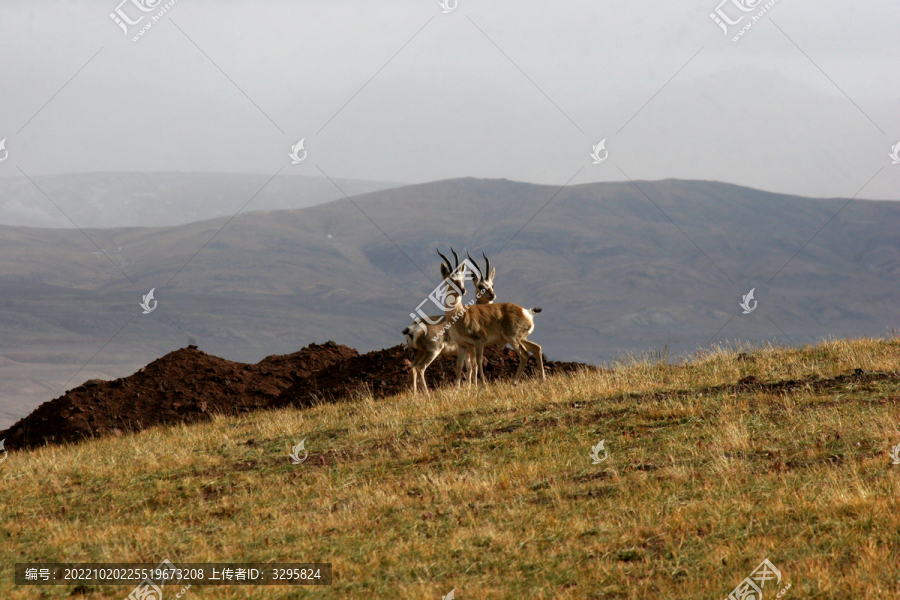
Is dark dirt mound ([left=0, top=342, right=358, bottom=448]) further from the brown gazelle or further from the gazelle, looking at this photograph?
the brown gazelle

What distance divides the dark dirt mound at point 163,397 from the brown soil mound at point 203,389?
0.07 feet

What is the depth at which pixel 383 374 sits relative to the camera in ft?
69.6

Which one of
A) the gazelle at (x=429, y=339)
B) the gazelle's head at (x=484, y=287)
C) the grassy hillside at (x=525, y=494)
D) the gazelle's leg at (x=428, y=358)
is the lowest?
the grassy hillside at (x=525, y=494)

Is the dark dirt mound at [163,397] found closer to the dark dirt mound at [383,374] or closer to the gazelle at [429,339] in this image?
the dark dirt mound at [383,374]

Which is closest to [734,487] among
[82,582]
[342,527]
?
[342,527]

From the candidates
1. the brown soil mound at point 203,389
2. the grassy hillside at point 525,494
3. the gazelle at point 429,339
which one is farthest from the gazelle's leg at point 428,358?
the grassy hillside at point 525,494

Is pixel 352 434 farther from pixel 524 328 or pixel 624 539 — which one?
pixel 624 539

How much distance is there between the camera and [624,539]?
8680mm

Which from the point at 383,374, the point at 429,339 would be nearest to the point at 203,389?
the point at 383,374

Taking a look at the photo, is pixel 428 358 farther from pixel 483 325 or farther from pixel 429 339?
pixel 483 325

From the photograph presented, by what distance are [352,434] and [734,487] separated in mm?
6866

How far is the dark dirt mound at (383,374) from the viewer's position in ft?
67.6

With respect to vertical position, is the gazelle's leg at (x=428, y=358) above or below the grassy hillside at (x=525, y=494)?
above

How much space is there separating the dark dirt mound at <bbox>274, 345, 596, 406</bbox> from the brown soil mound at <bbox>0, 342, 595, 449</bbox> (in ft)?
0.07
